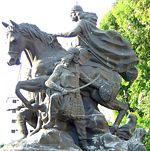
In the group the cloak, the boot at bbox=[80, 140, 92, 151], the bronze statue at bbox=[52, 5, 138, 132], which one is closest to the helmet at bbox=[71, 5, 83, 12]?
the bronze statue at bbox=[52, 5, 138, 132]

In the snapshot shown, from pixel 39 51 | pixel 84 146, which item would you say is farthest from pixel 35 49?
pixel 84 146

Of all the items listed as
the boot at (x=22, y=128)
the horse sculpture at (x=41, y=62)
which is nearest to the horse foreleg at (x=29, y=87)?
the horse sculpture at (x=41, y=62)

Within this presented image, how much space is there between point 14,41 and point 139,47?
1287 centimetres

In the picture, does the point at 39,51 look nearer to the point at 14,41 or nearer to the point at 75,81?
the point at 14,41

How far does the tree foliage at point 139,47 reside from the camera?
21.9m

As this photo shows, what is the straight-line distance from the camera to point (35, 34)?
10578 mm

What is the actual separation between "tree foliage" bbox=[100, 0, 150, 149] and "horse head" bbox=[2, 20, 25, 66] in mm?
11153

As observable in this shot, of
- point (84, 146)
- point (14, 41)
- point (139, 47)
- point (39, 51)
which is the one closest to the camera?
→ point (84, 146)

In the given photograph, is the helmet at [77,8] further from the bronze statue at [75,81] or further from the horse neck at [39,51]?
the horse neck at [39,51]

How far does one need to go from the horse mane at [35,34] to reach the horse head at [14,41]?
9 centimetres

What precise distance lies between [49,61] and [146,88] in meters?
12.5

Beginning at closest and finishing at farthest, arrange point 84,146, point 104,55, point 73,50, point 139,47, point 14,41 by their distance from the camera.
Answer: point 84,146 → point 73,50 → point 14,41 → point 104,55 → point 139,47

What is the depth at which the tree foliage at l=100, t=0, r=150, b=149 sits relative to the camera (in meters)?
21.9

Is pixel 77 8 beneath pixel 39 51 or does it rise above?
above
